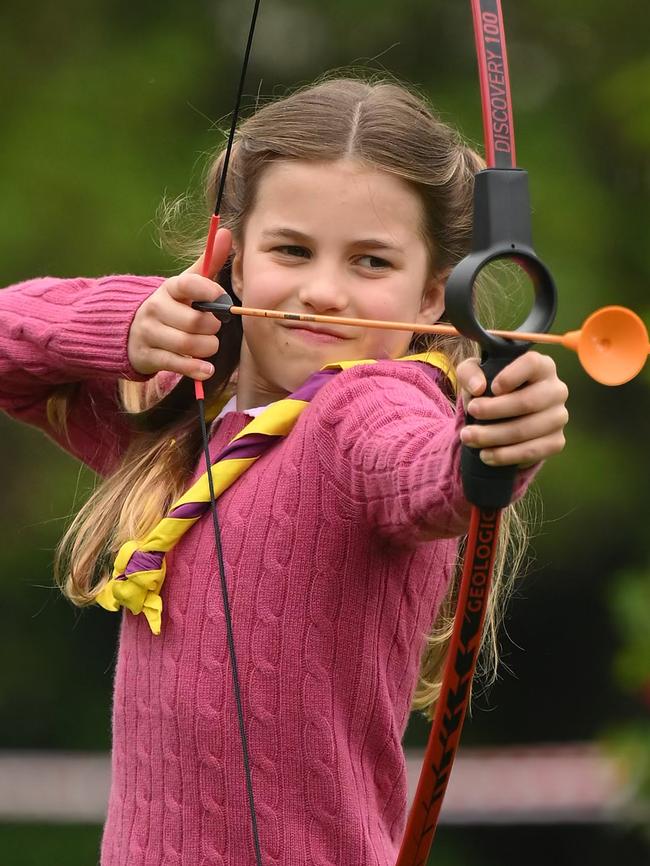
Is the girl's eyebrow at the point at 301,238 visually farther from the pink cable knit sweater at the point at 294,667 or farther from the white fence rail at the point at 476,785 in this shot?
the white fence rail at the point at 476,785

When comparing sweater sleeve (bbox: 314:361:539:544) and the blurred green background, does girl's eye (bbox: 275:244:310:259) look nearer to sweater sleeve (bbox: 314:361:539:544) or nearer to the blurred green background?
sweater sleeve (bbox: 314:361:539:544)

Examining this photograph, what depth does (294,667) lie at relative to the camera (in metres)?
1.63

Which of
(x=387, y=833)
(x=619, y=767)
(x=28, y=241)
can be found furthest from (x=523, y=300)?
(x=387, y=833)

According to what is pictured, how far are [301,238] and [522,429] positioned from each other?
Answer: 24.2 inches

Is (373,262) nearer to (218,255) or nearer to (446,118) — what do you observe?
(218,255)

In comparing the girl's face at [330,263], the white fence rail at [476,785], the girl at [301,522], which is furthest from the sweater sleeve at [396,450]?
the white fence rail at [476,785]

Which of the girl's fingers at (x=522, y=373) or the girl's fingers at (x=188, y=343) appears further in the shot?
the girl's fingers at (x=188, y=343)

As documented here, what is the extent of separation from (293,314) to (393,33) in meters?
3.26

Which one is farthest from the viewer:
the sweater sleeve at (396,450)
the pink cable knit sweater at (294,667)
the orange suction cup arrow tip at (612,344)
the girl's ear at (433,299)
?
the girl's ear at (433,299)

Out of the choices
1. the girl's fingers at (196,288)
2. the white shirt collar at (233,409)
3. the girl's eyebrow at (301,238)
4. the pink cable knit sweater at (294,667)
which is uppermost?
the girl's eyebrow at (301,238)

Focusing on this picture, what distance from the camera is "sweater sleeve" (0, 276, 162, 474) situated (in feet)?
6.27

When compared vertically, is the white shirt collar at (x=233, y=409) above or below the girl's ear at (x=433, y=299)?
below

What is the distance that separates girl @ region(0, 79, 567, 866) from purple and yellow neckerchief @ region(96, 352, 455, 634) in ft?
0.04

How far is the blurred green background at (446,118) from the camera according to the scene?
4469 mm
